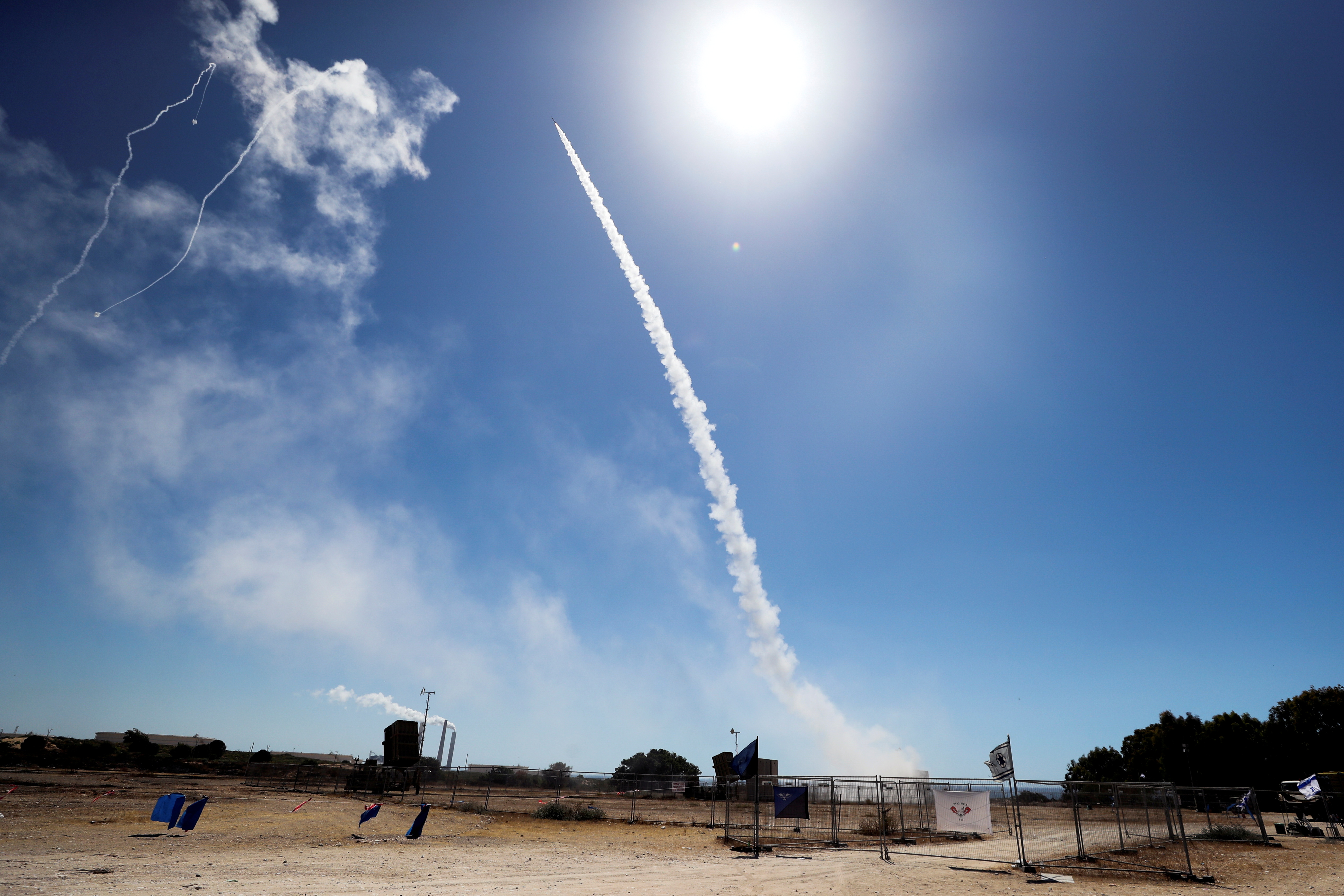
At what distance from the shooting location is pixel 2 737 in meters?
104

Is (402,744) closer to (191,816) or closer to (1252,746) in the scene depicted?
(191,816)

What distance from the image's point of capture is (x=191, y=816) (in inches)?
709

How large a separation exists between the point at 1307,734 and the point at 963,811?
63861 mm

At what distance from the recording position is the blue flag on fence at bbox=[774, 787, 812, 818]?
65.7 feet

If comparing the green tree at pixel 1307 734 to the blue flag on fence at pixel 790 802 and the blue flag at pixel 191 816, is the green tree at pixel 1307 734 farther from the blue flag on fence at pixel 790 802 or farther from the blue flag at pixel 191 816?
the blue flag at pixel 191 816

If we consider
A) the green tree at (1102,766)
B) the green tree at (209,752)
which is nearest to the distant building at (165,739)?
the green tree at (209,752)

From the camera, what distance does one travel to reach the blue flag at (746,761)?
62.2 feet

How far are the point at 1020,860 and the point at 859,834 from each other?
837 centimetres

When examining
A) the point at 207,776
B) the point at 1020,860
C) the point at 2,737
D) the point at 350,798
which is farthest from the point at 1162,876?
the point at 2,737

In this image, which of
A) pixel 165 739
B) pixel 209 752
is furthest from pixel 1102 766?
pixel 165 739

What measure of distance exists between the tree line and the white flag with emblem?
137 feet

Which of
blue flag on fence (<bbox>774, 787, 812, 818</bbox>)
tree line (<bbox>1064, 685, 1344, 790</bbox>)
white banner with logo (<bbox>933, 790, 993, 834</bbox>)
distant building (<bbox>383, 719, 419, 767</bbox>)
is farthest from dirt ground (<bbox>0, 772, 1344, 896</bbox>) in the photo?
tree line (<bbox>1064, 685, 1344, 790</bbox>)

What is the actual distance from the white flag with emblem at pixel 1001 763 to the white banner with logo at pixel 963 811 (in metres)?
0.64

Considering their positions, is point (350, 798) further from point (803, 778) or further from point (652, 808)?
point (803, 778)
